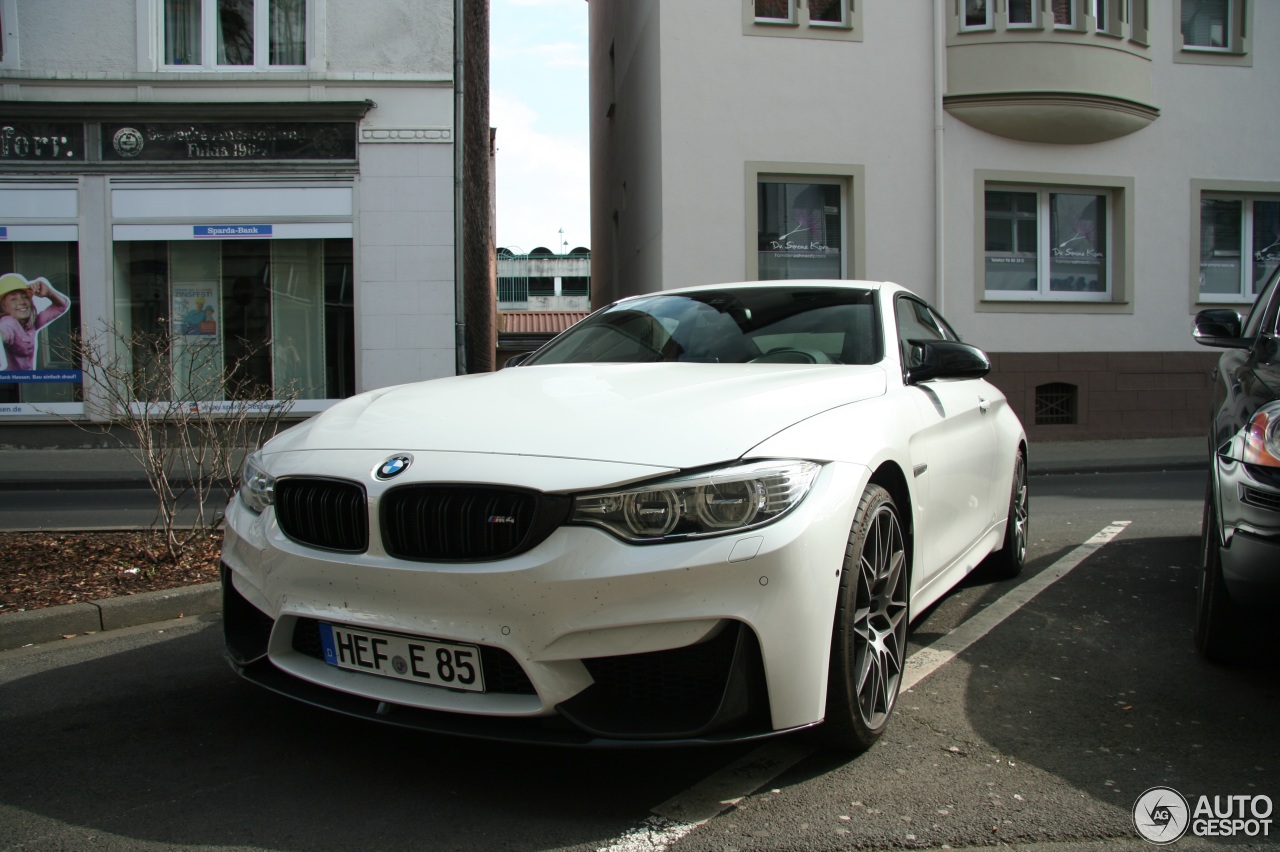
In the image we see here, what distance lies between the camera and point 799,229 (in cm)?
1502

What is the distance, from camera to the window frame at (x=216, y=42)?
14555 mm

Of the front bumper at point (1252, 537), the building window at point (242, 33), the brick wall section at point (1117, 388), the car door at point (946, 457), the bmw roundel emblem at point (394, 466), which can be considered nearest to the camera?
the bmw roundel emblem at point (394, 466)

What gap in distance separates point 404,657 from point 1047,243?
15.2 metres

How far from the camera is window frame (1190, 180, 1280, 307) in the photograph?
15906 mm

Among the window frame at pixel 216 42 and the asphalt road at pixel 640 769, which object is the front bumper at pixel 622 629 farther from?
the window frame at pixel 216 42

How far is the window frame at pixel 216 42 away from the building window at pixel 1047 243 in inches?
402

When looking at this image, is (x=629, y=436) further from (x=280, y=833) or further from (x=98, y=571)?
(x=98, y=571)

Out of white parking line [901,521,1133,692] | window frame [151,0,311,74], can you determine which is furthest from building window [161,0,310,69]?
white parking line [901,521,1133,692]

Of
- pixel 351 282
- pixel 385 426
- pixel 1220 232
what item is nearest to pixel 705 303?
pixel 385 426

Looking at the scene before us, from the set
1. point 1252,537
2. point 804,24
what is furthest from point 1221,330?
point 804,24

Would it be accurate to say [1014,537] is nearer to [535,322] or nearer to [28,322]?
[28,322]

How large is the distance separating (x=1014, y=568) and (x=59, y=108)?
14.2 meters

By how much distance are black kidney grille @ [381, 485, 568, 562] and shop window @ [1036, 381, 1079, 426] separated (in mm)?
14442

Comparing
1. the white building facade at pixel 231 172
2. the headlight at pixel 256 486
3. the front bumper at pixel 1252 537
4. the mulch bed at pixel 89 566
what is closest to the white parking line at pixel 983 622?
the front bumper at pixel 1252 537
